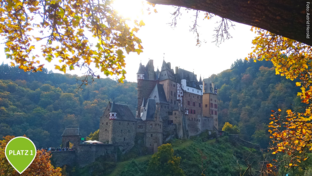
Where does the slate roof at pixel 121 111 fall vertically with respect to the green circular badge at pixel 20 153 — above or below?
above

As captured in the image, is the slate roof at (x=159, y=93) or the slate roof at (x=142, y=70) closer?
the slate roof at (x=159, y=93)

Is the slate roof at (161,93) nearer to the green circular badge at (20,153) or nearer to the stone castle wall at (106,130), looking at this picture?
the stone castle wall at (106,130)

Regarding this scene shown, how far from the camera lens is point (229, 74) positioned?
380 ft

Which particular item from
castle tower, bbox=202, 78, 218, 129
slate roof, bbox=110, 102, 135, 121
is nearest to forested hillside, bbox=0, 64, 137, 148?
slate roof, bbox=110, 102, 135, 121

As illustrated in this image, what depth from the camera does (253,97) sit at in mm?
91375

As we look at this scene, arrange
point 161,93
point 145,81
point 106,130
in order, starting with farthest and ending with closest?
1. point 145,81
2. point 161,93
3. point 106,130

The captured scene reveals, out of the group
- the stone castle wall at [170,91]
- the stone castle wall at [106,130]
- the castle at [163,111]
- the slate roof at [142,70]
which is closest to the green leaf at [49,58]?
the castle at [163,111]

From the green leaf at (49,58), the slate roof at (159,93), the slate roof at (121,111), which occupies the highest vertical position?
the slate roof at (159,93)

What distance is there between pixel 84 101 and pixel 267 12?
87063 millimetres

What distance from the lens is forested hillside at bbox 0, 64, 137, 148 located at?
65375 mm

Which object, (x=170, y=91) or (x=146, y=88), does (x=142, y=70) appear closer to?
(x=146, y=88)

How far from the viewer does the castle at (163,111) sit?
131ft

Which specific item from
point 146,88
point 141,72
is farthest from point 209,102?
point 141,72

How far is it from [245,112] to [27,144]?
7869 centimetres
